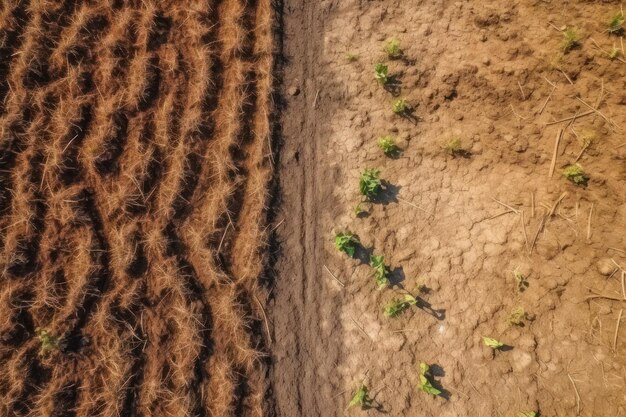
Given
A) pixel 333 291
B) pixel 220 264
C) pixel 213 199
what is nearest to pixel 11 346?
pixel 220 264

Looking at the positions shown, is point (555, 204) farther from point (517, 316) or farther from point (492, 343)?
point (492, 343)

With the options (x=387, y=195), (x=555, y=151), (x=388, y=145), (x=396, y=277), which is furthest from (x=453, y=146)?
(x=396, y=277)

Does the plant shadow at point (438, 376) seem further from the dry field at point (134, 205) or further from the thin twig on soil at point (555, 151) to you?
the thin twig on soil at point (555, 151)

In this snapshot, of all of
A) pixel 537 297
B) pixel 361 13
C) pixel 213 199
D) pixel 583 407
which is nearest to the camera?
pixel 583 407

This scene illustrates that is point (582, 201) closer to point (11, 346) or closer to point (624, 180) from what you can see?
point (624, 180)

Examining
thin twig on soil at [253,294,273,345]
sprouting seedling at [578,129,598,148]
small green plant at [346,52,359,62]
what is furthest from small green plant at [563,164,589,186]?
thin twig on soil at [253,294,273,345]

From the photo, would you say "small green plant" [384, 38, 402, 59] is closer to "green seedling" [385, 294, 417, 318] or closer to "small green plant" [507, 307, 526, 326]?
"green seedling" [385, 294, 417, 318]
